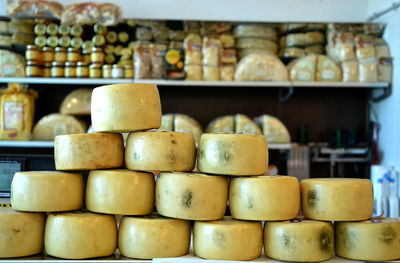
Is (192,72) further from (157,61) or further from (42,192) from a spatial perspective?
(42,192)

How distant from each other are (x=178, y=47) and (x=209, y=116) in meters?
0.60

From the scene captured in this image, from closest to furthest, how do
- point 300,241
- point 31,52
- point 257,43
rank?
1. point 300,241
2. point 31,52
3. point 257,43

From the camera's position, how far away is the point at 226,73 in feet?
9.76

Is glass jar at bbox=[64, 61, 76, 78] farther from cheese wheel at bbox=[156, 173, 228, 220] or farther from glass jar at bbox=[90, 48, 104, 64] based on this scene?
cheese wheel at bbox=[156, 173, 228, 220]

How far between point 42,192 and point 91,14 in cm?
181

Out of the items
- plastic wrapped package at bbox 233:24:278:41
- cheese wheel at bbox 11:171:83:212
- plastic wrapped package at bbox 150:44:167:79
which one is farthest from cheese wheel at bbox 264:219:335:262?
plastic wrapped package at bbox 233:24:278:41

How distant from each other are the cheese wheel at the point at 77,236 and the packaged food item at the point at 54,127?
1.55 m

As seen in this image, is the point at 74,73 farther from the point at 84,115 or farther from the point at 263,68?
the point at 263,68

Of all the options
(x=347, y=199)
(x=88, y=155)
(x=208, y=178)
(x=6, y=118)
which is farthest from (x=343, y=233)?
(x=6, y=118)

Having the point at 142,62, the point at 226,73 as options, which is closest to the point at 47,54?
the point at 142,62

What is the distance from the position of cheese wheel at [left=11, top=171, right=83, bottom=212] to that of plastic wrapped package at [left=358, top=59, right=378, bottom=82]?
2285mm

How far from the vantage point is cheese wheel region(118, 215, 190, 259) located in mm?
1361

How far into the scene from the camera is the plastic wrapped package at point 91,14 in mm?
2891

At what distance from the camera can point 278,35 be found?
3.26m
